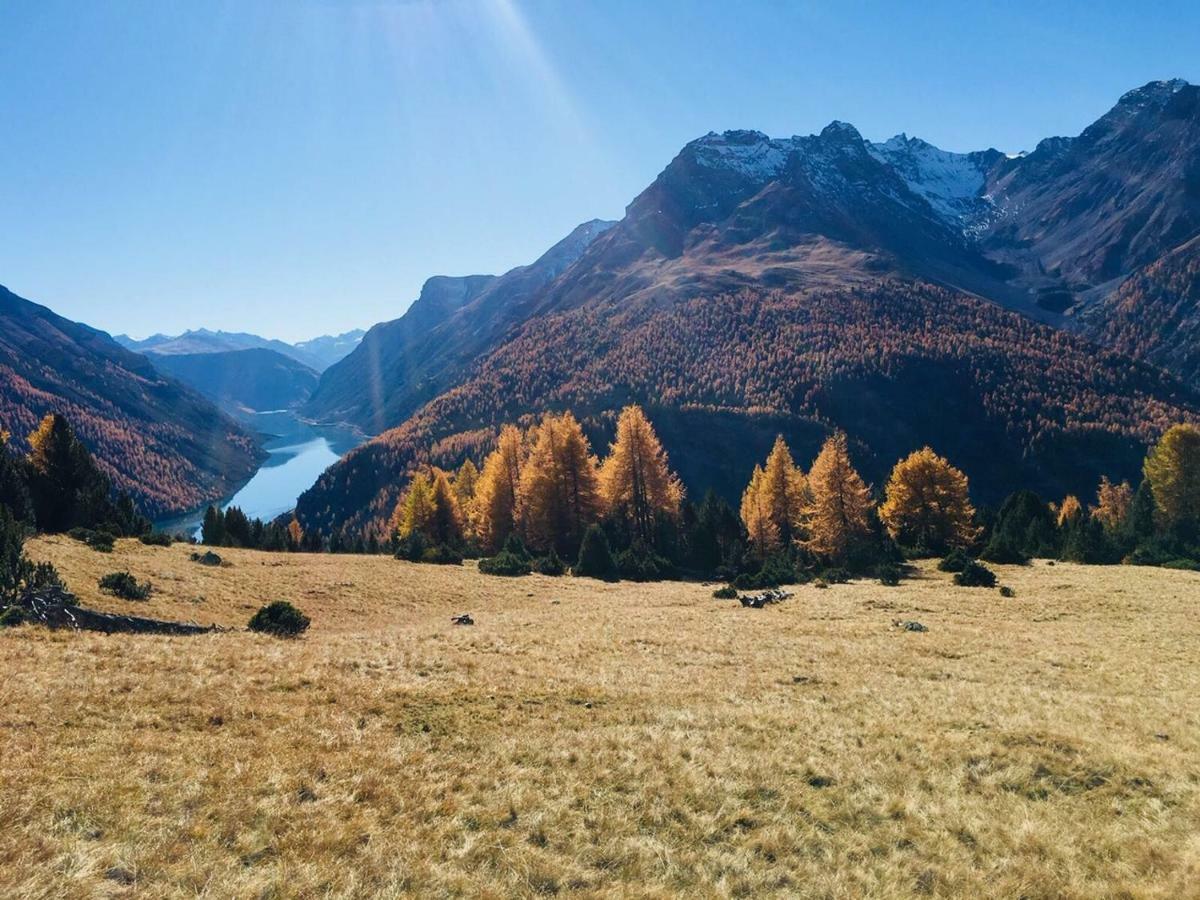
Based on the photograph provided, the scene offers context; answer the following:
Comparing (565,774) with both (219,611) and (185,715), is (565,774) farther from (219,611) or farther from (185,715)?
(219,611)

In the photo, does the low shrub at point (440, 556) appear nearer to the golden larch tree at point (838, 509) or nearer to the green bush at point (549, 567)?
the green bush at point (549, 567)

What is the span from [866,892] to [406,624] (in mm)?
22488

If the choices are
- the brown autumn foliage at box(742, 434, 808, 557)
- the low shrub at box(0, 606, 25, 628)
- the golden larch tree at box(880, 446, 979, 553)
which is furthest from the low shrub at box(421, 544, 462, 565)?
the golden larch tree at box(880, 446, 979, 553)

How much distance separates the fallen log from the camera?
17.6 metres

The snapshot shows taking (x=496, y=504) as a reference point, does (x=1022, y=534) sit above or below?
below

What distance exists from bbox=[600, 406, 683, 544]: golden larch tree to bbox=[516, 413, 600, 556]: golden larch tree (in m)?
2.69

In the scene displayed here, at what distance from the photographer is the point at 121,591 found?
2359 centimetres

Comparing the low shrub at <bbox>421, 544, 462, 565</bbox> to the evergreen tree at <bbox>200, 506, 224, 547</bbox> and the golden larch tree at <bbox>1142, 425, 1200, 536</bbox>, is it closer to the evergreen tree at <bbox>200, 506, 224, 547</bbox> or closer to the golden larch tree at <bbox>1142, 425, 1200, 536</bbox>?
the evergreen tree at <bbox>200, 506, 224, 547</bbox>

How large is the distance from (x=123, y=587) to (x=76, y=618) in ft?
20.9

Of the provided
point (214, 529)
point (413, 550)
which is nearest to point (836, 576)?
point (413, 550)

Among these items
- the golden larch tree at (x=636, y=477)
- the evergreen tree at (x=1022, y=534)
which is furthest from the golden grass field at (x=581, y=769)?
the golden larch tree at (x=636, y=477)

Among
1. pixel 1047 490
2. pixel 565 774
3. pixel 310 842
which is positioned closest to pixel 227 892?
pixel 310 842

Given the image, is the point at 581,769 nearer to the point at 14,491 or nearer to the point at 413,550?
the point at 14,491

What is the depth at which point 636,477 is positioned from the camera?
64250 millimetres
